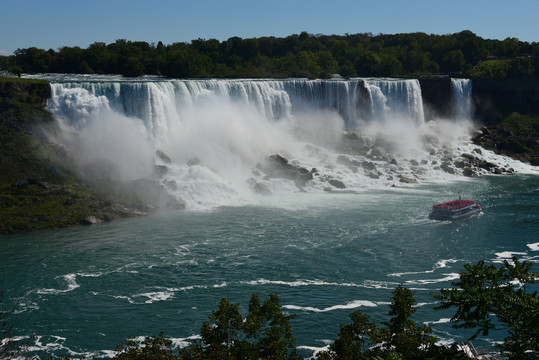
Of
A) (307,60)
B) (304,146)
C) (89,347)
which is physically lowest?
(89,347)

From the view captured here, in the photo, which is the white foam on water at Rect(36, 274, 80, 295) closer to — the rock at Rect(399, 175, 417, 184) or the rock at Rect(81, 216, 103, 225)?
the rock at Rect(81, 216, 103, 225)

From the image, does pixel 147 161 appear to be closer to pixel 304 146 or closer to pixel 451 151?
pixel 304 146

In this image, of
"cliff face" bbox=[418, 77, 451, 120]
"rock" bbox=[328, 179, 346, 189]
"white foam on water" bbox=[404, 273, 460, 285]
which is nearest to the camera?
"white foam on water" bbox=[404, 273, 460, 285]

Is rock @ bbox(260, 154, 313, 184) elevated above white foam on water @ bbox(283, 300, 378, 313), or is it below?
above

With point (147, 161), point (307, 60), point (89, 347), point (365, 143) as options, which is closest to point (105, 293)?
point (89, 347)

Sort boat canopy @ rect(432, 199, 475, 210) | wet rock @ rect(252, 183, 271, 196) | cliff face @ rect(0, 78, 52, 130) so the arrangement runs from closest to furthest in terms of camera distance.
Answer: boat canopy @ rect(432, 199, 475, 210) < cliff face @ rect(0, 78, 52, 130) < wet rock @ rect(252, 183, 271, 196)

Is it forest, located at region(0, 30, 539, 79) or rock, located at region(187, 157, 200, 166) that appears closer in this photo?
rock, located at region(187, 157, 200, 166)

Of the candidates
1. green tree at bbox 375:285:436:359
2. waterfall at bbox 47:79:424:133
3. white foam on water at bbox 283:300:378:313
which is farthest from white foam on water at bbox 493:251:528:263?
waterfall at bbox 47:79:424:133
